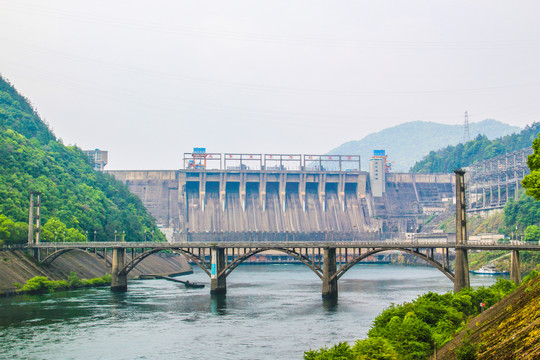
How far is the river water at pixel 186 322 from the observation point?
73188mm

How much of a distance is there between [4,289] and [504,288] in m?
79.8

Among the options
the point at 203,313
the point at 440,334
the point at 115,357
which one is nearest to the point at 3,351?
the point at 115,357

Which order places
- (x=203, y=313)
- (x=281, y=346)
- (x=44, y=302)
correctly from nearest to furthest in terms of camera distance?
(x=281, y=346)
(x=203, y=313)
(x=44, y=302)

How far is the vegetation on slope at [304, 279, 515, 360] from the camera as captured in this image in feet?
158

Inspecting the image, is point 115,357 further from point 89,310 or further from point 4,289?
point 4,289

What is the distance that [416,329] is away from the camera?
58.5 m

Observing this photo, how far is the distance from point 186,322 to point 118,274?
45280 millimetres

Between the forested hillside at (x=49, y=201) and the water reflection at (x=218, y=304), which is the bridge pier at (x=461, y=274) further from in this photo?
the forested hillside at (x=49, y=201)

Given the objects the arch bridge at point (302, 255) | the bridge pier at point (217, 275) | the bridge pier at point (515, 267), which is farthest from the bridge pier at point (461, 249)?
the bridge pier at point (217, 275)

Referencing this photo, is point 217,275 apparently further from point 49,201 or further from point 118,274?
point 49,201

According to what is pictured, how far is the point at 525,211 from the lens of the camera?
191 m

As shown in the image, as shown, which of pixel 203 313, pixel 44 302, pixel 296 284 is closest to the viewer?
pixel 203 313

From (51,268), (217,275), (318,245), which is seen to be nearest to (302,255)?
(318,245)

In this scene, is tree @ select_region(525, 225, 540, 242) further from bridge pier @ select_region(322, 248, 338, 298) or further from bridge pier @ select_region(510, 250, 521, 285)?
bridge pier @ select_region(510, 250, 521, 285)
